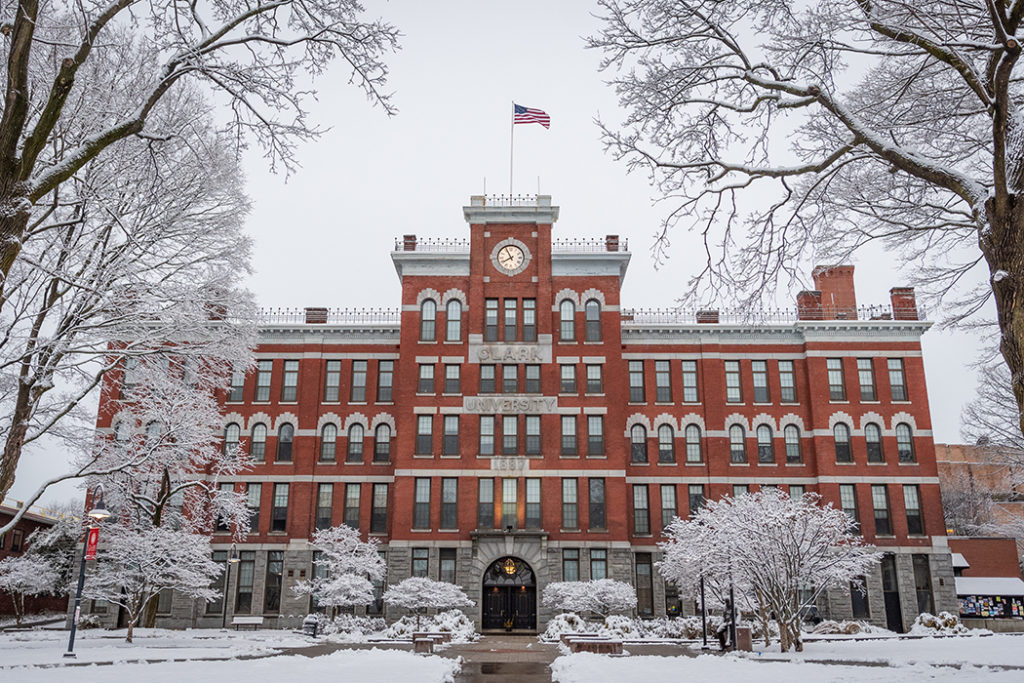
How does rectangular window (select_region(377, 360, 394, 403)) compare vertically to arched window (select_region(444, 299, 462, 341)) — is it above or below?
below

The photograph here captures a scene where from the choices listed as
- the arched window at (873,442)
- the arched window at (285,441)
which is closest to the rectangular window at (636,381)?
the arched window at (873,442)

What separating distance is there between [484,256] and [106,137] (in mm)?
35728

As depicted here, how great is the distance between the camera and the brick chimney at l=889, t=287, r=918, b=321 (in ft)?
154

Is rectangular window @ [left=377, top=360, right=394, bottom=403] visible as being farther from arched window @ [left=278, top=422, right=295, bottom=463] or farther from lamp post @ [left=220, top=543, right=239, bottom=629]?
lamp post @ [left=220, top=543, right=239, bottom=629]

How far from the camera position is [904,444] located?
45312mm

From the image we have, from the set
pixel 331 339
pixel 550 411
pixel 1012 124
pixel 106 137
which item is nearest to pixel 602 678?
pixel 1012 124

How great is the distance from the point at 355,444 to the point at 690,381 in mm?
19404

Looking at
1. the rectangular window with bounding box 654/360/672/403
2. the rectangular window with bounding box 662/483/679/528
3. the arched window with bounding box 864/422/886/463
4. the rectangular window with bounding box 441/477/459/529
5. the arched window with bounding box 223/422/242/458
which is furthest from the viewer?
the rectangular window with bounding box 654/360/672/403

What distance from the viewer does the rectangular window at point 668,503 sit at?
45000 millimetres

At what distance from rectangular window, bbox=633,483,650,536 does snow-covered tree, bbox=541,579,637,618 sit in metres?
5.53

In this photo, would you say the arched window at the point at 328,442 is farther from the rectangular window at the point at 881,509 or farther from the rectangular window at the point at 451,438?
the rectangular window at the point at 881,509

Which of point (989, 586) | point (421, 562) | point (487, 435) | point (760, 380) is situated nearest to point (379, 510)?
point (421, 562)

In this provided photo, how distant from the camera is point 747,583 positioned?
2661cm

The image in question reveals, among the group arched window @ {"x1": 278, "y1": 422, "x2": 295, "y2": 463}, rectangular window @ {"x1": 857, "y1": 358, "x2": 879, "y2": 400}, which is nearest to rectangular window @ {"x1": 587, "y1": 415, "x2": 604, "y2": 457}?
rectangular window @ {"x1": 857, "y1": 358, "x2": 879, "y2": 400}
